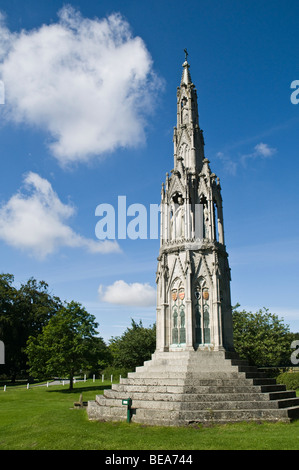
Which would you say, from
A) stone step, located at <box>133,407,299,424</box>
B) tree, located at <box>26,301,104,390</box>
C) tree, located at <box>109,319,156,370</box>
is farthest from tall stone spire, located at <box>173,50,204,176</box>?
tree, located at <box>109,319,156,370</box>

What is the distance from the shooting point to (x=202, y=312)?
17.7 meters

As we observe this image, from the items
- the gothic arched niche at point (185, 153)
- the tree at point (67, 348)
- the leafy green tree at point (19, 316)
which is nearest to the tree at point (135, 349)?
the tree at point (67, 348)

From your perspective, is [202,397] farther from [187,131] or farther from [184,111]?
[184,111]

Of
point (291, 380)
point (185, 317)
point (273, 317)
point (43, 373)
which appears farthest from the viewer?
point (273, 317)

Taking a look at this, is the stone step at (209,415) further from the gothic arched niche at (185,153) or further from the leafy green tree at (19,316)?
the leafy green tree at (19,316)

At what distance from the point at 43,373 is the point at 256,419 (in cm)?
2758

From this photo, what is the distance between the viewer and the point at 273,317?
44.8 m

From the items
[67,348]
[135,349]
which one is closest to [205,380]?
[67,348]

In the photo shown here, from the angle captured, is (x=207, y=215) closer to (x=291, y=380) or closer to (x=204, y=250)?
(x=204, y=250)

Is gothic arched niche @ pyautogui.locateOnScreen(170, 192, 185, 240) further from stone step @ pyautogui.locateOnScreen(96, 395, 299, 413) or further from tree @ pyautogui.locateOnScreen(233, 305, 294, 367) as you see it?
tree @ pyautogui.locateOnScreen(233, 305, 294, 367)

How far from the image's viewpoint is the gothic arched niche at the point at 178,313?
17.7m

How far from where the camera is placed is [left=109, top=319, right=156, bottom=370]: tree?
136 feet

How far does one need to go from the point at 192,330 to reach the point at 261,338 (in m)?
27.7

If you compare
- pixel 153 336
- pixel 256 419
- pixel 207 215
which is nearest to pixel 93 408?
pixel 256 419
